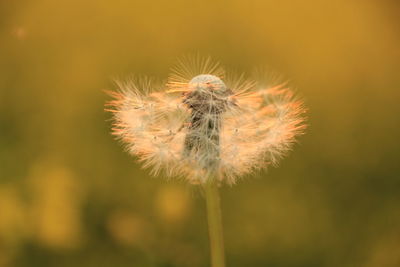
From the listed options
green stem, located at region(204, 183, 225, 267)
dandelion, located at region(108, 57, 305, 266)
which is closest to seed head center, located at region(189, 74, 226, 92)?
dandelion, located at region(108, 57, 305, 266)

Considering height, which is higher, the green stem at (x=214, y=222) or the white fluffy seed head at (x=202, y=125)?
the white fluffy seed head at (x=202, y=125)

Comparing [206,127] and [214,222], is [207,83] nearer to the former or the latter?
[206,127]

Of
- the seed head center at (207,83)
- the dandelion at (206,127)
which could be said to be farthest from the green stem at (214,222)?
the seed head center at (207,83)

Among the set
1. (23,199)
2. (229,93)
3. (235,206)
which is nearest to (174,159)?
(229,93)

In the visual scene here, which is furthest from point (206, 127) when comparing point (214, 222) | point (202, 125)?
point (214, 222)

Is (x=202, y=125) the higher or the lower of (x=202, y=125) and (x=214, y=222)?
the higher

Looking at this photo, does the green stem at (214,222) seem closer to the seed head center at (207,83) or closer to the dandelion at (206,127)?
the dandelion at (206,127)

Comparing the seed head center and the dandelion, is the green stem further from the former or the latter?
the seed head center
